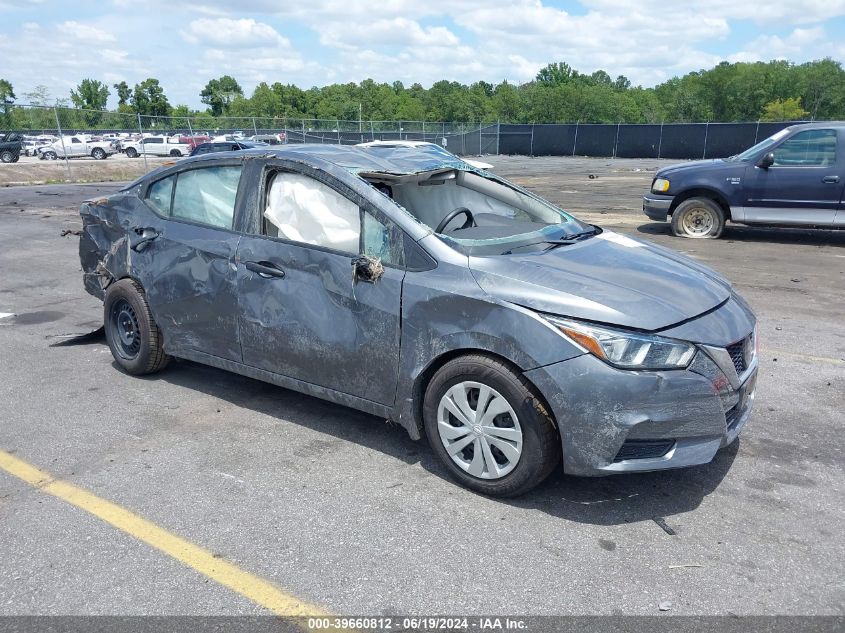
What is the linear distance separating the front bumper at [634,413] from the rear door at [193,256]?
2.19 meters

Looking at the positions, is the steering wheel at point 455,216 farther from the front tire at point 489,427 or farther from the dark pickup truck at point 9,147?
the dark pickup truck at point 9,147

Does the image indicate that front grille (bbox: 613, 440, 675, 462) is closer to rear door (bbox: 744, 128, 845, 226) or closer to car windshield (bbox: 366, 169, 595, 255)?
car windshield (bbox: 366, 169, 595, 255)

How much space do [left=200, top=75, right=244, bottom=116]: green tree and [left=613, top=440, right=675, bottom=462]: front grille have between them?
13884 centimetres

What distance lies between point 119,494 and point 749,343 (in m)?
3.40

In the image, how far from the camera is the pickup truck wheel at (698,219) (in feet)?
37.4

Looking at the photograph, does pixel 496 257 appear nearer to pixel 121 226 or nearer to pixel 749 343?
pixel 749 343

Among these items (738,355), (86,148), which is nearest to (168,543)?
(738,355)

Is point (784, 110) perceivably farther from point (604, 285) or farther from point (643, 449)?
point (643, 449)

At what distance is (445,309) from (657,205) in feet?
30.4

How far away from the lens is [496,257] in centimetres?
368

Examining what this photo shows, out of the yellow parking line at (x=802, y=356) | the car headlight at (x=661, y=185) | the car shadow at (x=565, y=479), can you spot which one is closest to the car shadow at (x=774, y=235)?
the car headlight at (x=661, y=185)

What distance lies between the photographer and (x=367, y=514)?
3430 millimetres

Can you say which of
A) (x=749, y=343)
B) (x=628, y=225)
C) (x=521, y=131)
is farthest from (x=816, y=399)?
(x=521, y=131)

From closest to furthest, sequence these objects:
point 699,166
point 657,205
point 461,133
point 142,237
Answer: point 142,237
point 699,166
point 657,205
point 461,133
